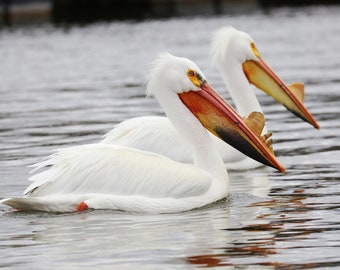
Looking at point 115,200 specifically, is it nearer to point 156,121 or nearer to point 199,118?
point 199,118

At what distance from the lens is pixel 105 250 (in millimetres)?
7051

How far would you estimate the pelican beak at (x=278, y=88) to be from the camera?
1128 centimetres

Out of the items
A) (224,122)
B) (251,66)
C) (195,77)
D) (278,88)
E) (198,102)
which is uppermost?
(195,77)

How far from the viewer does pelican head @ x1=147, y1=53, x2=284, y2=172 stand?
876 cm

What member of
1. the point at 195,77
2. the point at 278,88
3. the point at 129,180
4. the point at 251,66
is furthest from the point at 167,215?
the point at 251,66

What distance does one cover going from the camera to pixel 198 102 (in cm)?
884

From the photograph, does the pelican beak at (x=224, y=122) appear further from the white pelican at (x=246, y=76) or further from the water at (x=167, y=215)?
the white pelican at (x=246, y=76)

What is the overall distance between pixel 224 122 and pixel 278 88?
263 centimetres

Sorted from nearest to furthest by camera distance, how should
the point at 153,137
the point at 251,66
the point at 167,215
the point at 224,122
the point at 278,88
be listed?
the point at 167,215 < the point at 224,122 < the point at 153,137 < the point at 278,88 < the point at 251,66

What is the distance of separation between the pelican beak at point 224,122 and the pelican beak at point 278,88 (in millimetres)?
2454

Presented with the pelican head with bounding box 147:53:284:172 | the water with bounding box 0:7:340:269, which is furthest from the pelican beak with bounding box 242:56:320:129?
the pelican head with bounding box 147:53:284:172

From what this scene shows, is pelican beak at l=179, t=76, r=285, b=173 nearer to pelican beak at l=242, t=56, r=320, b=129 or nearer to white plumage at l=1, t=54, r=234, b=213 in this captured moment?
white plumage at l=1, t=54, r=234, b=213

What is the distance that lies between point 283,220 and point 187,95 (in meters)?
1.42

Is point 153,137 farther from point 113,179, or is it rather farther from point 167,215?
point 167,215
